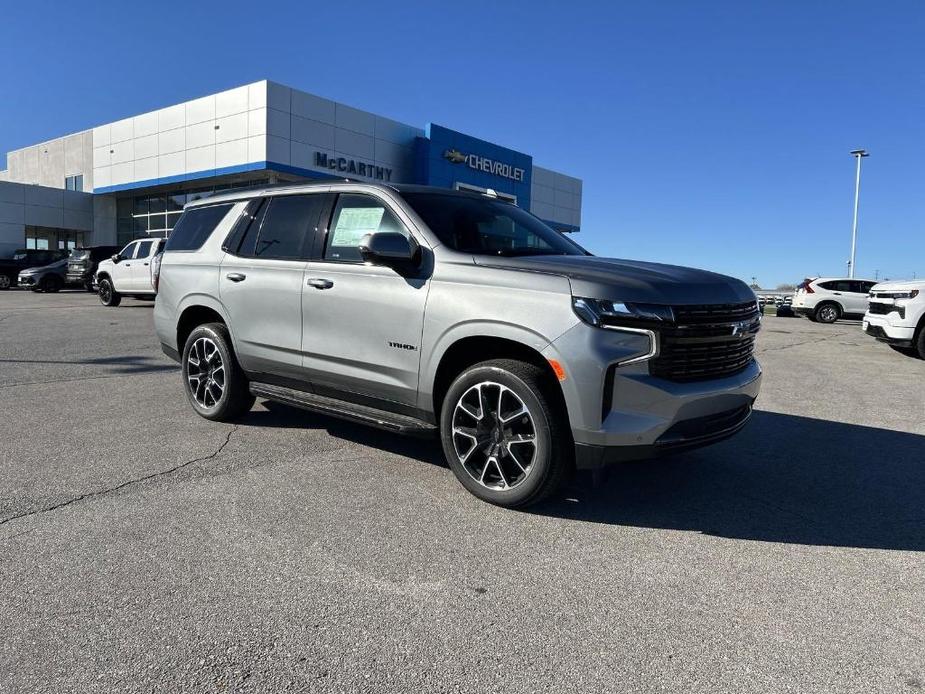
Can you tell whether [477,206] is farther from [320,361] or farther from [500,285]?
[320,361]

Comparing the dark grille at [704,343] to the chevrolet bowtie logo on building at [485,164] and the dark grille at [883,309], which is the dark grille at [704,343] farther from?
the chevrolet bowtie logo on building at [485,164]

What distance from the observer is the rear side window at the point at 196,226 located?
5.84m

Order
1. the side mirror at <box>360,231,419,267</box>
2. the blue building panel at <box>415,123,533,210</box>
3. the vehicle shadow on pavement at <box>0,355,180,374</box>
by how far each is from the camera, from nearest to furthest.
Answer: the side mirror at <box>360,231,419,267</box>, the vehicle shadow on pavement at <box>0,355,180,374</box>, the blue building panel at <box>415,123,533,210</box>

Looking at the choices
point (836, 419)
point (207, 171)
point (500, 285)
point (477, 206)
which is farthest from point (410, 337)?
point (207, 171)

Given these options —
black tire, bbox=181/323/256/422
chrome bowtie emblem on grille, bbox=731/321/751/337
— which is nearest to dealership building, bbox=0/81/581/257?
black tire, bbox=181/323/256/422

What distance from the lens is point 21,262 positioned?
30.1m

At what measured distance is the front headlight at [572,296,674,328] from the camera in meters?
3.43

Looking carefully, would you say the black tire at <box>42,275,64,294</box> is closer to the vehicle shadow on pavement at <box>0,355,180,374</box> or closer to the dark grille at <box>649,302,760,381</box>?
the vehicle shadow on pavement at <box>0,355,180,374</box>

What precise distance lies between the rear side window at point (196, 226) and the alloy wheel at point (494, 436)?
315 centimetres

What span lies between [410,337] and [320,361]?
0.90 metres

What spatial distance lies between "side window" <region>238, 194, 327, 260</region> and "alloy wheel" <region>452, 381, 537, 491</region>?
6.22 feet

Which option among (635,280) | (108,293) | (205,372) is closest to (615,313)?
(635,280)

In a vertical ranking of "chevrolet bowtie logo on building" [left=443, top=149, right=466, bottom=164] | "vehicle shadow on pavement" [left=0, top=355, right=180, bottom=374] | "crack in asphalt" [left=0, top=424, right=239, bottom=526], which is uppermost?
"chevrolet bowtie logo on building" [left=443, top=149, right=466, bottom=164]

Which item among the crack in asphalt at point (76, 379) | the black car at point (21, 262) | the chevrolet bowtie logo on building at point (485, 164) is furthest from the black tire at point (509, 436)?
the chevrolet bowtie logo on building at point (485, 164)
